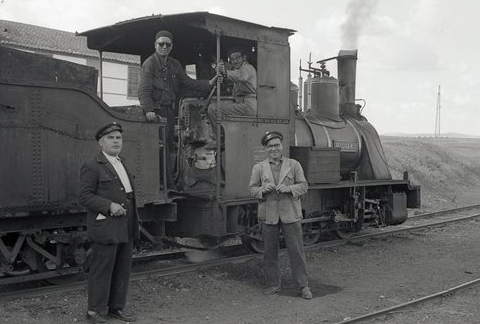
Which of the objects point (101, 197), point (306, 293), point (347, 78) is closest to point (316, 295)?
point (306, 293)

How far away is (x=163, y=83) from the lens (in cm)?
752

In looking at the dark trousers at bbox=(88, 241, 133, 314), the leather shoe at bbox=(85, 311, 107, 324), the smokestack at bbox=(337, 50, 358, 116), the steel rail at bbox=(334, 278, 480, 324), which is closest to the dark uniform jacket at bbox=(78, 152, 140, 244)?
the dark trousers at bbox=(88, 241, 133, 314)

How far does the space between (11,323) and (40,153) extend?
1.61m

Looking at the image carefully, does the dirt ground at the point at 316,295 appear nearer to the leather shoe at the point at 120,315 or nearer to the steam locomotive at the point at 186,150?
the leather shoe at the point at 120,315

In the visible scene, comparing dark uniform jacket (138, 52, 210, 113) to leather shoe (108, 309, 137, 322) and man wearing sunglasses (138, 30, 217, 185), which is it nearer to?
man wearing sunglasses (138, 30, 217, 185)

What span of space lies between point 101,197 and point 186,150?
9.95 feet

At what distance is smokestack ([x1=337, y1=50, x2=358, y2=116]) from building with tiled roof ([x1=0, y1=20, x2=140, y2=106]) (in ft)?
46.1

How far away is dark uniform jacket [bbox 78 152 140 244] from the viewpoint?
15.9 feet

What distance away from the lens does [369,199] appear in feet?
33.8

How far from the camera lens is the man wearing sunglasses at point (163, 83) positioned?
7.29 meters

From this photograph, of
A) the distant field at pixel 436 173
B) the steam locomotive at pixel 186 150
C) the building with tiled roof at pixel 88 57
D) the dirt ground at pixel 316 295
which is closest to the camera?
the dirt ground at pixel 316 295

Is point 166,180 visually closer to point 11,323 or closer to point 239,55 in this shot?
point 239,55

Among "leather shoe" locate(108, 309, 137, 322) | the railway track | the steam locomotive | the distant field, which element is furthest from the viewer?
the distant field

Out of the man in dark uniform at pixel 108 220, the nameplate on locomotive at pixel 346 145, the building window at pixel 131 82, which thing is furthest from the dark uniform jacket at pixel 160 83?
the building window at pixel 131 82
